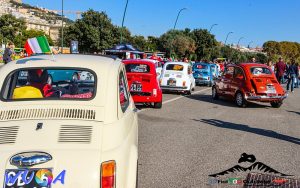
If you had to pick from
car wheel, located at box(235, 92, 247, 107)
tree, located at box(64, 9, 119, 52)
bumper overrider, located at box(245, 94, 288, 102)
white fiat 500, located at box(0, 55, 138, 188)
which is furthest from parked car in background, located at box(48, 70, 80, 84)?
tree, located at box(64, 9, 119, 52)

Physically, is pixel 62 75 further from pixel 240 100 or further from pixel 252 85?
pixel 240 100

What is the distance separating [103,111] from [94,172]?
2.82 feet

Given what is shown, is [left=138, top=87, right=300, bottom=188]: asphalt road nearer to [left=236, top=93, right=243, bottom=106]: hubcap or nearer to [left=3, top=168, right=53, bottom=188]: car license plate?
[left=236, top=93, right=243, bottom=106]: hubcap

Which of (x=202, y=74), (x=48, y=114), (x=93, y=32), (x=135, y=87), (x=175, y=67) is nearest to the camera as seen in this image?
(x=48, y=114)

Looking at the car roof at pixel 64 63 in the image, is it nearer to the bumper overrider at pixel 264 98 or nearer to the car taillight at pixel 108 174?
the car taillight at pixel 108 174

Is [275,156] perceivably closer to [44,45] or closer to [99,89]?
[99,89]

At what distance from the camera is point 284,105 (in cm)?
1636

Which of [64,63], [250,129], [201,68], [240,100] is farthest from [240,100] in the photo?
[201,68]

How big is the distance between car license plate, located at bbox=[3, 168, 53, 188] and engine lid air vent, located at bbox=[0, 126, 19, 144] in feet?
1.12

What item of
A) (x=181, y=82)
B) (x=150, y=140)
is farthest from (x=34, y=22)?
(x=150, y=140)

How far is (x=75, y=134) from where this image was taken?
12.0 feet

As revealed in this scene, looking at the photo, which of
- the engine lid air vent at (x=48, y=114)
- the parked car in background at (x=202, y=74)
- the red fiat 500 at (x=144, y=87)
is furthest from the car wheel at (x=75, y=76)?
the parked car in background at (x=202, y=74)

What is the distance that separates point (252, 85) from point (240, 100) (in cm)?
78

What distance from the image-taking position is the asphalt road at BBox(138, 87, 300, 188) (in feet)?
20.1
